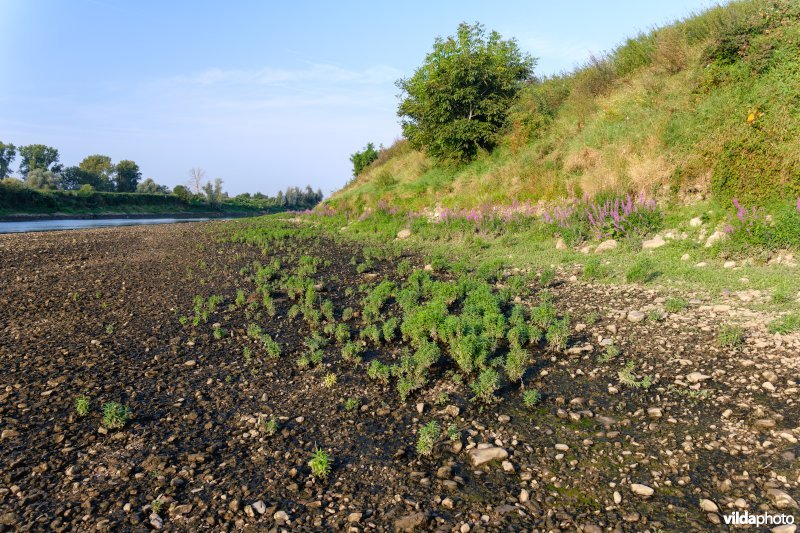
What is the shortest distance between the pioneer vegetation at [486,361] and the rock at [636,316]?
0.42 feet

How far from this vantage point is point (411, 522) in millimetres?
3521

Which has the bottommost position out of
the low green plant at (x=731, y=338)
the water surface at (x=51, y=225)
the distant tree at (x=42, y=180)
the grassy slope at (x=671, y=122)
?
the low green plant at (x=731, y=338)

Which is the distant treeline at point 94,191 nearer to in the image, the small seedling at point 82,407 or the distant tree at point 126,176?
the distant tree at point 126,176

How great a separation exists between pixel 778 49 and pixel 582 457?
1418 cm

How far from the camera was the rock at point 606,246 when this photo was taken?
12.1 m

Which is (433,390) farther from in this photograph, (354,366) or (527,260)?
(527,260)

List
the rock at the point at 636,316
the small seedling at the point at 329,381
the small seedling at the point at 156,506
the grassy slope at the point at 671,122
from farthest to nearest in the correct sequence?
the grassy slope at the point at 671,122 → the rock at the point at 636,316 → the small seedling at the point at 329,381 → the small seedling at the point at 156,506

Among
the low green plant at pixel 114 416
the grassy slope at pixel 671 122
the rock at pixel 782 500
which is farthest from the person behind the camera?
the grassy slope at pixel 671 122

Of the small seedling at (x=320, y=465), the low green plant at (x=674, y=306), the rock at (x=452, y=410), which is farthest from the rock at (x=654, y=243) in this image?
the small seedling at (x=320, y=465)

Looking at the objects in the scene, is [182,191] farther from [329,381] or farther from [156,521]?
[156,521]

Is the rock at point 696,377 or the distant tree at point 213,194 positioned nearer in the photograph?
the rock at point 696,377

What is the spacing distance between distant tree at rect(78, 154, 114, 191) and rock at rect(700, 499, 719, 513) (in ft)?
400

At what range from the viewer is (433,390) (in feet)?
19.0

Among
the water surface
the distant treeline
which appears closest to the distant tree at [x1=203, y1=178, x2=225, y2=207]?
the distant treeline
